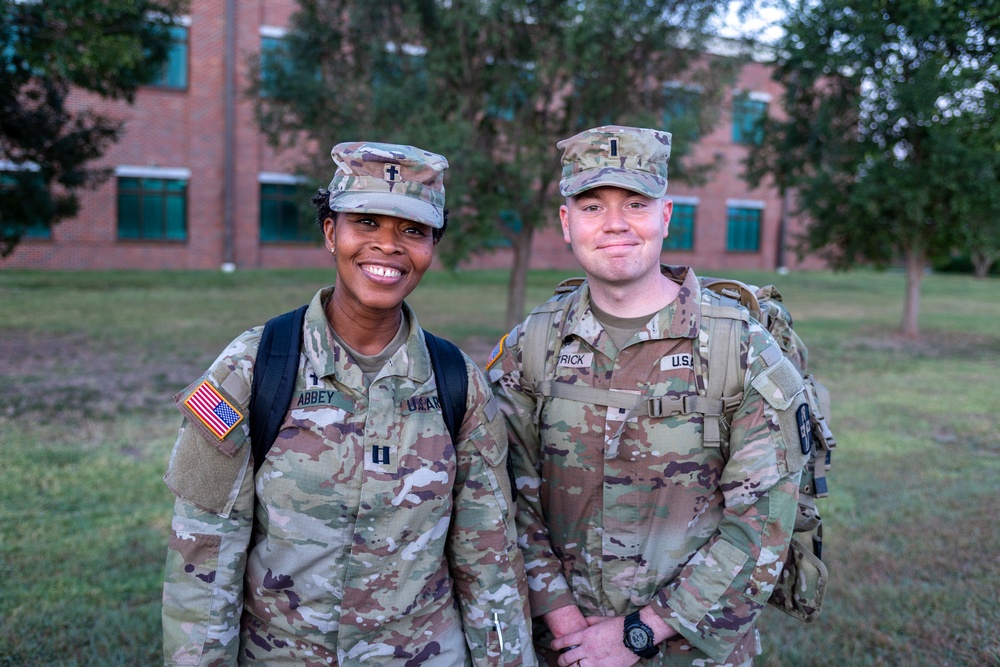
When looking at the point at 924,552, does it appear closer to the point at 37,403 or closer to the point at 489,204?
the point at 489,204

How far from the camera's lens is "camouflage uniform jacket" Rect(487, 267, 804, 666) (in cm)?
214

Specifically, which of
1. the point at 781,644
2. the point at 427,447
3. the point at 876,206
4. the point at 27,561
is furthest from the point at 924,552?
the point at 876,206

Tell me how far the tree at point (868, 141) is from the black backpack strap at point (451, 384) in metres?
9.98

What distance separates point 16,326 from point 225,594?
41.0 feet

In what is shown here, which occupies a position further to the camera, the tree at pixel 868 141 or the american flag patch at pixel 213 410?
the tree at pixel 868 141

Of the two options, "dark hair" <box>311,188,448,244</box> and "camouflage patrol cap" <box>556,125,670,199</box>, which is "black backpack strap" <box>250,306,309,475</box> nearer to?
"dark hair" <box>311,188,448,244</box>

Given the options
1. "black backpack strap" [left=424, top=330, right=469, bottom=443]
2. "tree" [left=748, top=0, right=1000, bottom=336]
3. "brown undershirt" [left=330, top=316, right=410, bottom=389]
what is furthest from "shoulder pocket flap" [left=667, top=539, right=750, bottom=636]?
"tree" [left=748, top=0, right=1000, bottom=336]

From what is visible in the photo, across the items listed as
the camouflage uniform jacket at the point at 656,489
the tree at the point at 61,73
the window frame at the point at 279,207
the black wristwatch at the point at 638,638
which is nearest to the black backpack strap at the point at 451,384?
the camouflage uniform jacket at the point at 656,489

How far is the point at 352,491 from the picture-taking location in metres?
1.97

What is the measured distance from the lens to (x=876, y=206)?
13.0 m

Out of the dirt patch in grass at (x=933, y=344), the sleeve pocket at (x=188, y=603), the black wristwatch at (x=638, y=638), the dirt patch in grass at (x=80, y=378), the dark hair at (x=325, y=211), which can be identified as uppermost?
the dark hair at (x=325, y=211)

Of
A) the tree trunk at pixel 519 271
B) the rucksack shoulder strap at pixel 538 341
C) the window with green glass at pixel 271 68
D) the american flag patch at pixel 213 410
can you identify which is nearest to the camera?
the american flag patch at pixel 213 410

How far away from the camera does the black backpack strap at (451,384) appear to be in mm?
2109

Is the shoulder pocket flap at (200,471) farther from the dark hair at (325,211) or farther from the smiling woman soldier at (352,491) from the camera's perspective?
the dark hair at (325,211)
